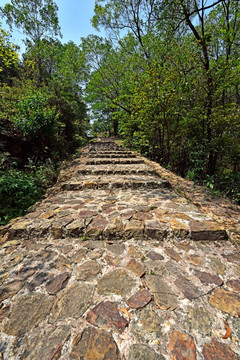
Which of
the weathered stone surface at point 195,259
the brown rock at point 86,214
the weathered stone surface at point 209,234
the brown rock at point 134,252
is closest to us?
the weathered stone surface at point 195,259

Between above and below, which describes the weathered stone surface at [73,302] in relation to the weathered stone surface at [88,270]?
above

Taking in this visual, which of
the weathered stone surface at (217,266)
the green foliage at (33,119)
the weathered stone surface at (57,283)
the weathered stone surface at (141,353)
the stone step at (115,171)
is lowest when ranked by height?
the weathered stone surface at (217,266)

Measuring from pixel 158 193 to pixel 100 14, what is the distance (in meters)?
12.5

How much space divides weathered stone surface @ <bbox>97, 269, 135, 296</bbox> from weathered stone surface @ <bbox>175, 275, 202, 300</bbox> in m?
0.38

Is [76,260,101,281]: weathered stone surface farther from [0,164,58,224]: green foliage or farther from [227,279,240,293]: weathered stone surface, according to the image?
[0,164,58,224]: green foliage

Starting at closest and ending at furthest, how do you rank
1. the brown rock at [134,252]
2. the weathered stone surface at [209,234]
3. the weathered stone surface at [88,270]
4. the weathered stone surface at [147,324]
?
the weathered stone surface at [147,324] → the weathered stone surface at [88,270] → the brown rock at [134,252] → the weathered stone surface at [209,234]

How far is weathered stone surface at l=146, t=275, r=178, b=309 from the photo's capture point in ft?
3.43

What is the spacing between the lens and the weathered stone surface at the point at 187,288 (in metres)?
1.10

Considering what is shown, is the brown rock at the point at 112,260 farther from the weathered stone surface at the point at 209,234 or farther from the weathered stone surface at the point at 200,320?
the weathered stone surface at the point at 209,234

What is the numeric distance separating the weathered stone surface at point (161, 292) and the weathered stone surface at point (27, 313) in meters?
0.77

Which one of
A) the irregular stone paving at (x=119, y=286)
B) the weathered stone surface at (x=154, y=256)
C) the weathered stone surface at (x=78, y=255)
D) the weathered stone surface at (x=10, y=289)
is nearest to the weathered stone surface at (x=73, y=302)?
the irregular stone paving at (x=119, y=286)

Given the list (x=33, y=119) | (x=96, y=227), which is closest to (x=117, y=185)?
(x=96, y=227)

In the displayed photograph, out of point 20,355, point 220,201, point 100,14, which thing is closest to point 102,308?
point 20,355

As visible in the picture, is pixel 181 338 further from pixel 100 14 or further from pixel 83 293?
pixel 100 14
